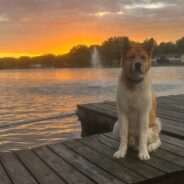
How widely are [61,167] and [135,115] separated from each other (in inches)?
48.8

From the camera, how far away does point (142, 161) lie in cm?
504

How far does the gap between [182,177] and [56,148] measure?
2.11 m

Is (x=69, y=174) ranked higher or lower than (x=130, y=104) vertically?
lower

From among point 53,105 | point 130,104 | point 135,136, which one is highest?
point 130,104

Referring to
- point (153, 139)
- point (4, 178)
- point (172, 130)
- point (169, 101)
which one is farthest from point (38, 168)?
point (169, 101)

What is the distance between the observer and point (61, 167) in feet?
16.3

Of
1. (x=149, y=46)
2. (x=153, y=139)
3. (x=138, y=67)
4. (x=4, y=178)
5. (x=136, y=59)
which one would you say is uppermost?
(x=149, y=46)

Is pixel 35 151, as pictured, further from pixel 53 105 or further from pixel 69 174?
pixel 53 105

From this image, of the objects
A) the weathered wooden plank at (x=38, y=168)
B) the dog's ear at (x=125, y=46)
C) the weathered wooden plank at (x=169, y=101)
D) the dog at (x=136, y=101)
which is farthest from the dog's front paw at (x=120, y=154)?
the weathered wooden plank at (x=169, y=101)

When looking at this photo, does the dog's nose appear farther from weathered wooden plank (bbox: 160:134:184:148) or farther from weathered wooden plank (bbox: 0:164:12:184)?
weathered wooden plank (bbox: 0:164:12:184)

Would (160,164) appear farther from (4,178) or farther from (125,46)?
(4,178)

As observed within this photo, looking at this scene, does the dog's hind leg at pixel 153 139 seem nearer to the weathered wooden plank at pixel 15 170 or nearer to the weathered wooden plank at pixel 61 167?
the weathered wooden plank at pixel 61 167

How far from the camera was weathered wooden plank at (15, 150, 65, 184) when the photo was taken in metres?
4.54

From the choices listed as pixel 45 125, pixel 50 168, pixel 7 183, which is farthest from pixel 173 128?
pixel 45 125
